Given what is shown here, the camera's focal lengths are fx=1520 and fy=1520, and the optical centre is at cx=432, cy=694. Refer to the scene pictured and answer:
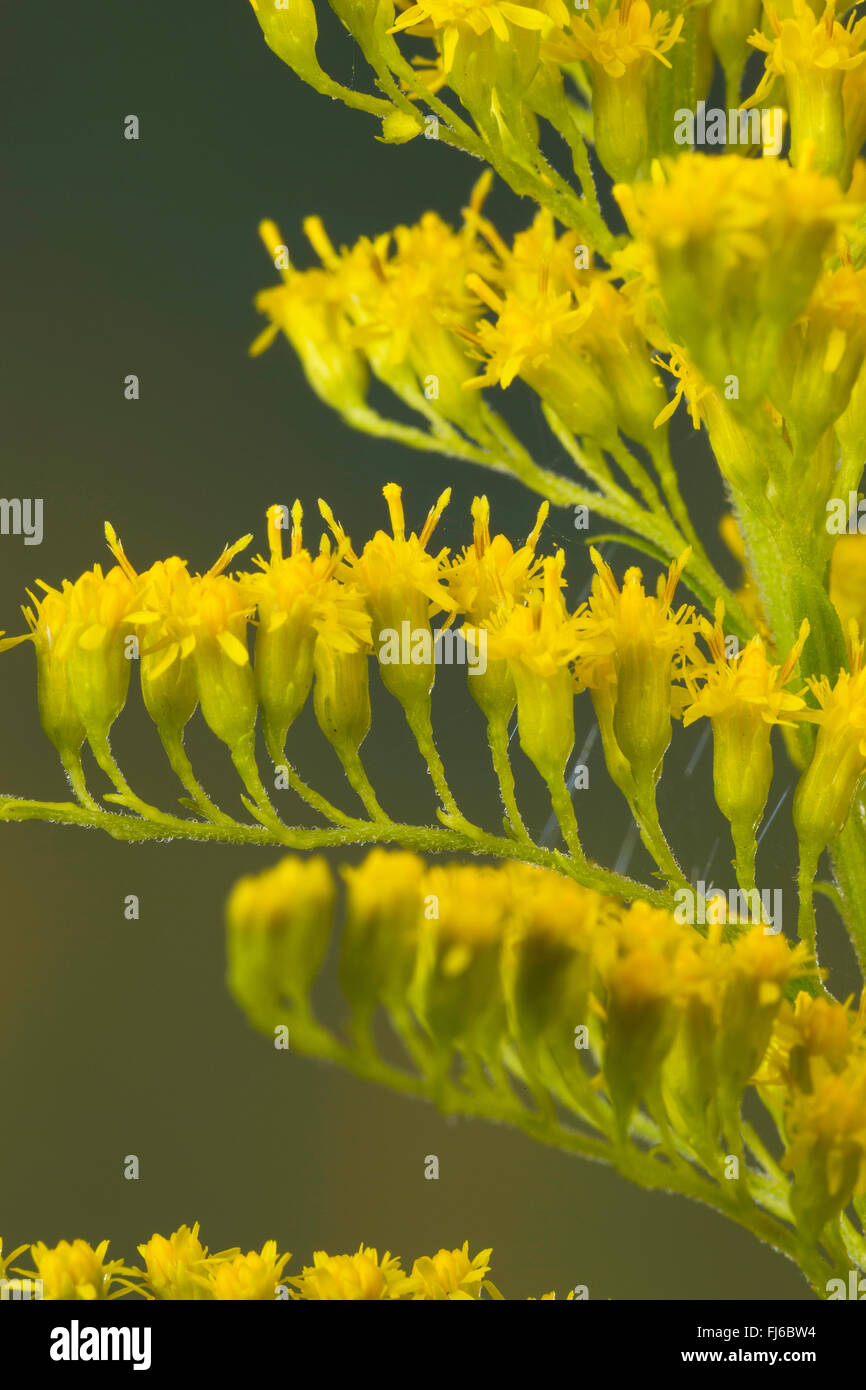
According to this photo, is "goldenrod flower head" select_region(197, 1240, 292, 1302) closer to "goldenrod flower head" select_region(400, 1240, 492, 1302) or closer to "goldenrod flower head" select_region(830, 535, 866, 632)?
"goldenrod flower head" select_region(400, 1240, 492, 1302)

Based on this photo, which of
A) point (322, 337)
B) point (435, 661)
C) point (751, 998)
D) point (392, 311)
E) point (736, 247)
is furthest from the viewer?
point (322, 337)

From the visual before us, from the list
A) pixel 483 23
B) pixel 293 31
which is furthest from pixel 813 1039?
pixel 293 31

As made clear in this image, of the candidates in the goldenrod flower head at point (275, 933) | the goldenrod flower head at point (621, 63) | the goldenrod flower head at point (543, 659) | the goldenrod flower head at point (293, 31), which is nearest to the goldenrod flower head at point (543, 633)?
the goldenrod flower head at point (543, 659)

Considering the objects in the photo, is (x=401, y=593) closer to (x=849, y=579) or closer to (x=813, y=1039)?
(x=813, y=1039)

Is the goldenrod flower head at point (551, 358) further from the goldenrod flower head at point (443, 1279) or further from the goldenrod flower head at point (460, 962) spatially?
the goldenrod flower head at point (443, 1279)

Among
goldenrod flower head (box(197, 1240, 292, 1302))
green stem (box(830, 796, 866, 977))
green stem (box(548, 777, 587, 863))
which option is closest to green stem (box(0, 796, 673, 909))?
green stem (box(548, 777, 587, 863))

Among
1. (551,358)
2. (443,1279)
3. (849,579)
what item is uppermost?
(551,358)
